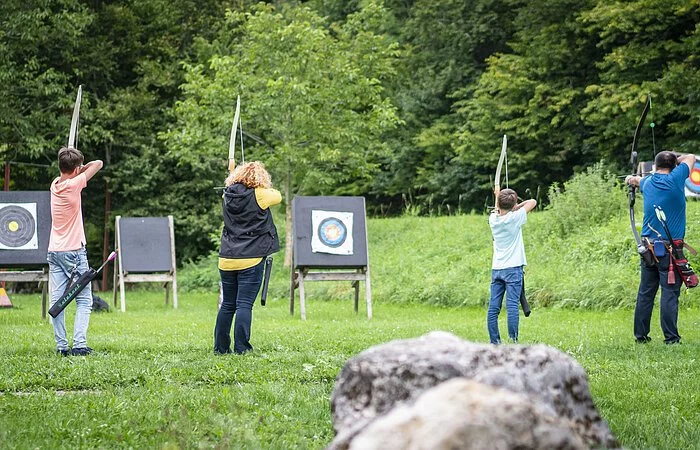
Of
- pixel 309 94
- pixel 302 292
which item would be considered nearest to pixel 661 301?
pixel 302 292

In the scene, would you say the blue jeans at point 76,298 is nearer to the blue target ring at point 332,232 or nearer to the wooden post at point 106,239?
the blue target ring at point 332,232

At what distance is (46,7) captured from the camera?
24859 mm

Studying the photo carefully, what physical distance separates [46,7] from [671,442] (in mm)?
23337

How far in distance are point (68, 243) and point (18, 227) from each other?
7579 millimetres

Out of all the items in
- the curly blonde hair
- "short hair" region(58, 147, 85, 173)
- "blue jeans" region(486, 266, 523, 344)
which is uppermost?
"short hair" region(58, 147, 85, 173)

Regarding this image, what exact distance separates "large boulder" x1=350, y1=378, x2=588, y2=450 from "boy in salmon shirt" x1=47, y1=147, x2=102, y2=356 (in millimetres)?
6351

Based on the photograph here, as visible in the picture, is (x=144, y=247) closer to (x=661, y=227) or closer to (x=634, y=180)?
(x=634, y=180)

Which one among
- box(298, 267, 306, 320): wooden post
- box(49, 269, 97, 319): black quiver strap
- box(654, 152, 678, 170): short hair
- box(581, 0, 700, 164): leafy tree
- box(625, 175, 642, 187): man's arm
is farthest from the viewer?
box(581, 0, 700, 164): leafy tree

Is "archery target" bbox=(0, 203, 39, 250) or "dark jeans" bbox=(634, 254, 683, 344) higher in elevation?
"archery target" bbox=(0, 203, 39, 250)

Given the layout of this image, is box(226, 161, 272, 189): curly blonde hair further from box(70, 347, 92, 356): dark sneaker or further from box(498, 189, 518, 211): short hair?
box(498, 189, 518, 211): short hair

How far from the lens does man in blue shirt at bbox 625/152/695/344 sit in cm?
923

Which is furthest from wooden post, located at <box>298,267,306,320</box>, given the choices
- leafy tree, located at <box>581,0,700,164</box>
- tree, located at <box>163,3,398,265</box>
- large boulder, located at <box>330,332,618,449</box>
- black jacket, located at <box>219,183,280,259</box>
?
leafy tree, located at <box>581,0,700,164</box>

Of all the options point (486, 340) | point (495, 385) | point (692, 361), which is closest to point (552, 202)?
point (486, 340)

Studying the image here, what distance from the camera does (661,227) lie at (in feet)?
30.7
